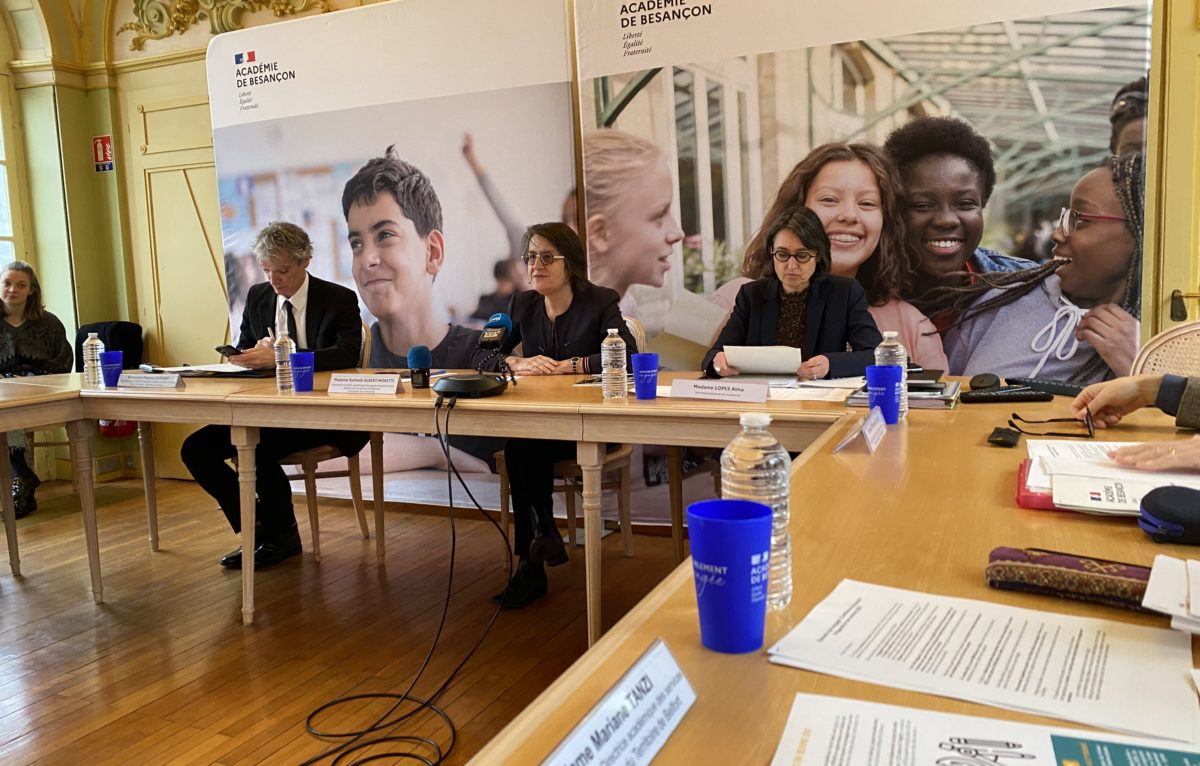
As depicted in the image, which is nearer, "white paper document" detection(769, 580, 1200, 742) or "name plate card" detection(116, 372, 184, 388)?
"white paper document" detection(769, 580, 1200, 742)

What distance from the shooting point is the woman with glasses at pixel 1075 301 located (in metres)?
2.91

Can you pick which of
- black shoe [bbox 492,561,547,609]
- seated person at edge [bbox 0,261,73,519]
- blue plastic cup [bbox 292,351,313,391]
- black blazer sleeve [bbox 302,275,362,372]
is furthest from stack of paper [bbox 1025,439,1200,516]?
seated person at edge [bbox 0,261,73,519]

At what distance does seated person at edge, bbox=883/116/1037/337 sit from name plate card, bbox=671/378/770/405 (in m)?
1.48

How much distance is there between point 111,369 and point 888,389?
247 cm

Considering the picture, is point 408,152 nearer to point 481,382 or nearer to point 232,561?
point 232,561

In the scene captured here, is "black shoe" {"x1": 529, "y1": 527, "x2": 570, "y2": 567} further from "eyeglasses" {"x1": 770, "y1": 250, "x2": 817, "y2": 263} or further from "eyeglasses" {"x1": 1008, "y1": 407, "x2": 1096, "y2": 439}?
"eyeglasses" {"x1": 1008, "y1": 407, "x2": 1096, "y2": 439}

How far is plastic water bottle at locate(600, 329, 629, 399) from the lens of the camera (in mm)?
2158

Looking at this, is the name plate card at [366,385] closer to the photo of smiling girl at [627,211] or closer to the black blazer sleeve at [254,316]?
the black blazer sleeve at [254,316]

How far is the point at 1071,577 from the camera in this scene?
0.74 m

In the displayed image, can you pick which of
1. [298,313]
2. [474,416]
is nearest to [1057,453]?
[474,416]

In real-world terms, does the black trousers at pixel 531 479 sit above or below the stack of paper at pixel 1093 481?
below

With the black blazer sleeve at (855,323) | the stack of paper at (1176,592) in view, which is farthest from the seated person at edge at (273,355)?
the stack of paper at (1176,592)

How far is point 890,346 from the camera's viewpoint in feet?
6.00

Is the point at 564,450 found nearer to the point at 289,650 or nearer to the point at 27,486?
the point at 289,650
